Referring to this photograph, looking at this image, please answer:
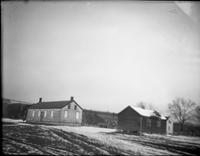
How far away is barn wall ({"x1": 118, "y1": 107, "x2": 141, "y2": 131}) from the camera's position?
20.6m

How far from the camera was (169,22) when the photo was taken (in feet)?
19.5

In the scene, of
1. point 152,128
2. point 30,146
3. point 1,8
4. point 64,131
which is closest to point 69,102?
point 64,131

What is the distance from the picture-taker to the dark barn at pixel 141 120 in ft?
67.3

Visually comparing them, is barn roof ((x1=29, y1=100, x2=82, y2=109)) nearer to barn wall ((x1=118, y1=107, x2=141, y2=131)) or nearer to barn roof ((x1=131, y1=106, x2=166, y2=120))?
barn wall ((x1=118, y1=107, x2=141, y2=131))

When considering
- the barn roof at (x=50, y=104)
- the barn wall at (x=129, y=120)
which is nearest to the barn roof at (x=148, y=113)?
the barn wall at (x=129, y=120)

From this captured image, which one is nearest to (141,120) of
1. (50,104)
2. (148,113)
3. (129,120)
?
(129,120)

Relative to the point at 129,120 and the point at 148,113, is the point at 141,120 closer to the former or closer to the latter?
the point at 129,120

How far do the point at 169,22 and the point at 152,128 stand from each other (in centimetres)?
1869

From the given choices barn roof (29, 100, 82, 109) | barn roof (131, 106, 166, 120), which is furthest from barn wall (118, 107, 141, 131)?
barn roof (29, 100, 82, 109)

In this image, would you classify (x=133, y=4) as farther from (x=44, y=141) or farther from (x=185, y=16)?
(x=44, y=141)

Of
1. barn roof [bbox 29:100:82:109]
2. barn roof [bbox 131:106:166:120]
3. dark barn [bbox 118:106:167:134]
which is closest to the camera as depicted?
barn roof [bbox 29:100:82:109]

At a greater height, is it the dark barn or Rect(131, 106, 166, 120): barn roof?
Rect(131, 106, 166, 120): barn roof

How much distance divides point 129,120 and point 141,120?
1.83 m

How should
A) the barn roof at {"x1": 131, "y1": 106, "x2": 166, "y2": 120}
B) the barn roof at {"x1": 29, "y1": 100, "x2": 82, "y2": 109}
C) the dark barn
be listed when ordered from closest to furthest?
the barn roof at {"x1": 29, "y1": 100, "x2": 82, "y2": 109} → the dark barn → the barn roof at {"x1": 131, "y1": 106, "x2": 166, "y2": 120}
